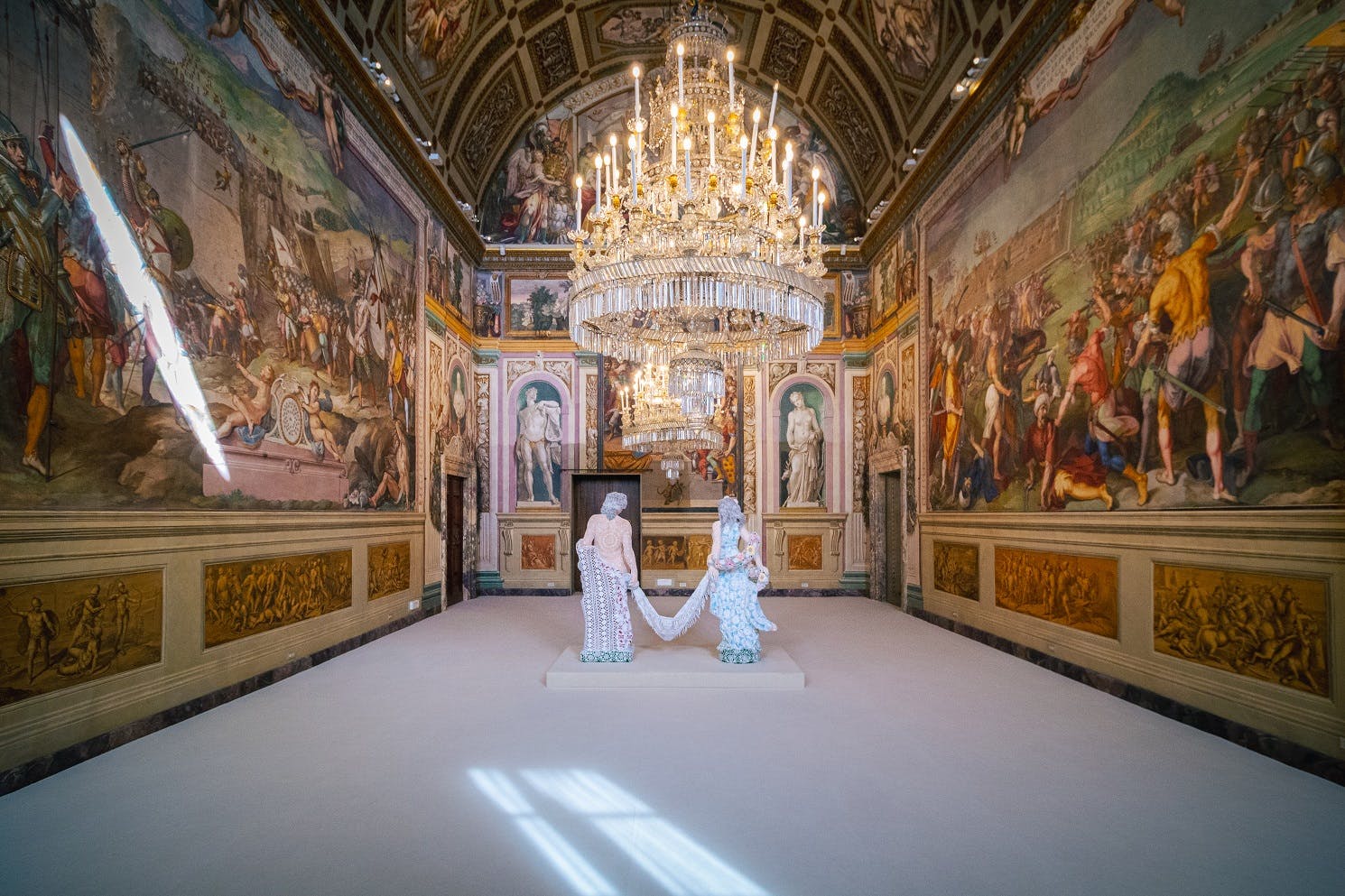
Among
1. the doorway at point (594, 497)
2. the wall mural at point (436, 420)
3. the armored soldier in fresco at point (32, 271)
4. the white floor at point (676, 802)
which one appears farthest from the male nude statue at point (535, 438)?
the armored soldier in fresco at point (32, 271)

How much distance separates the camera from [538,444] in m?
15.3

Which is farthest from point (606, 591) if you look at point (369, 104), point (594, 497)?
point (594, 497)

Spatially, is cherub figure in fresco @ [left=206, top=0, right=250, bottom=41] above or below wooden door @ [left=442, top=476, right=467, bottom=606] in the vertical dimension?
above

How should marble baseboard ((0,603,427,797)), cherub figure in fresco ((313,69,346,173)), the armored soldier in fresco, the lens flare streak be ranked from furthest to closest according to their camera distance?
cherub figure in fresco ((313,69,346,173))
the lens flare streak
marble baseboard ((0,603,427,797))
the armored soldier in fresco

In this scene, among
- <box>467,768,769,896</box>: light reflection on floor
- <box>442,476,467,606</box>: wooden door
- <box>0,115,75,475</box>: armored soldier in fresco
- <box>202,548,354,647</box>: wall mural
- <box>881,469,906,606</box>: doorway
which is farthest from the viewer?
<box>881,469,906,606</box>: doorway

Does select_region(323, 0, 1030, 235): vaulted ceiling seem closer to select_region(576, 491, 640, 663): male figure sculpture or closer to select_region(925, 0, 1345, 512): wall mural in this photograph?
select_region(925, 0, 1345, 512): wall mural

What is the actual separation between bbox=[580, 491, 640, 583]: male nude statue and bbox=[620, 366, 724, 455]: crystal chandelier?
13.0ft

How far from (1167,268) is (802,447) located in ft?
31.2

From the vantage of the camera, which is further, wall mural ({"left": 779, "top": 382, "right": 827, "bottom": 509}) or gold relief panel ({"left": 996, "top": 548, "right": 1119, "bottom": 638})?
wall mural ({"left": 779, "top": 382, "right": 827, "bottom": 509})

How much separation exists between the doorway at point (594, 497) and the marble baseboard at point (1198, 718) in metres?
8.31

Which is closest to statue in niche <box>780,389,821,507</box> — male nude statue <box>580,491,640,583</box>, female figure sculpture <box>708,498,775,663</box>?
female figure sculpture <box>708,498,775,663</box>

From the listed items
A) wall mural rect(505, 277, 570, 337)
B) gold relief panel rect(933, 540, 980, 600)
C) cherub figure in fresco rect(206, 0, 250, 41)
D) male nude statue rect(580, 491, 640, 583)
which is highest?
cherub figure in fresco rect(206, 0, 250, 41)

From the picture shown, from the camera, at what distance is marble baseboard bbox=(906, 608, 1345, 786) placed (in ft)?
15.1

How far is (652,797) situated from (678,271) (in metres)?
3.69
